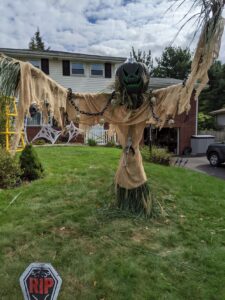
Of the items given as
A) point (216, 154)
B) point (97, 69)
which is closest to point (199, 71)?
point (216, 154)

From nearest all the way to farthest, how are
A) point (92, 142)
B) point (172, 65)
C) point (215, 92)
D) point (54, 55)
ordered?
point (92, 142) < point (54, 55) < point (215, 92) < point (172, 65)

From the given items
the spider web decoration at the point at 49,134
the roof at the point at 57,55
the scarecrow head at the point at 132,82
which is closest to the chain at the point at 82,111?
the scarecrow head at the point at 132,82

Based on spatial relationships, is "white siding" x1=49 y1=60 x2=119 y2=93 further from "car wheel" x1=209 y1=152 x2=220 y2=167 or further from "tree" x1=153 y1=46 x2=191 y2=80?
"tree" x1=153 y1=46 x2=191 y2=80

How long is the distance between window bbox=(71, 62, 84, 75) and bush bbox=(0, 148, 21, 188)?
44.7 ft

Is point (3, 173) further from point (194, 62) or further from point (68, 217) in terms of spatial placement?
point (194, 62)

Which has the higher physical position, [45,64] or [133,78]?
[45,64]

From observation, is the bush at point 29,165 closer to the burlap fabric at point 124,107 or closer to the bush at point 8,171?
the bush at point 8,171

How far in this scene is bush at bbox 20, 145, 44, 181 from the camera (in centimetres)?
632

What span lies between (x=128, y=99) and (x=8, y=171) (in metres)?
3.16

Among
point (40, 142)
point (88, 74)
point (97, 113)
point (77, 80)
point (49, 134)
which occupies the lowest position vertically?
point (40, 142)

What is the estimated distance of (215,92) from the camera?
116ft

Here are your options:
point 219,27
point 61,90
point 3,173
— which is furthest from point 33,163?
point 219,27

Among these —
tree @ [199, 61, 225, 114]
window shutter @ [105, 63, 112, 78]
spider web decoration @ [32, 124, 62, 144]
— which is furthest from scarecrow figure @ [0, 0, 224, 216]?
tree @ [199, 61, 225, 114]

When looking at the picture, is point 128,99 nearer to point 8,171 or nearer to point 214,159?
point 8,171
